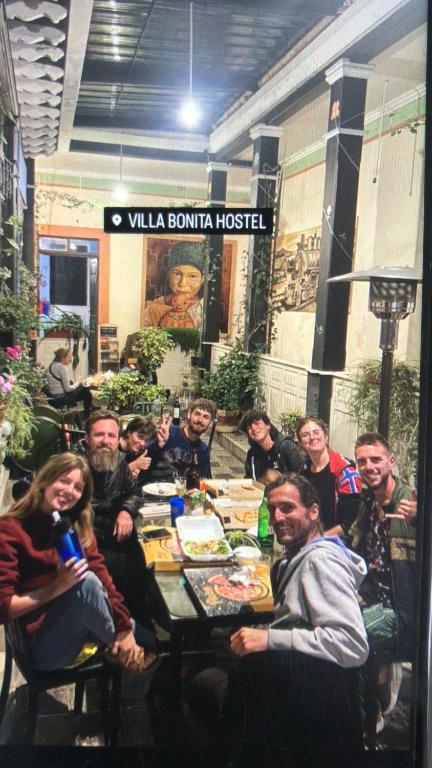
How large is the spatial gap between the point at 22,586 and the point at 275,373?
0.92m

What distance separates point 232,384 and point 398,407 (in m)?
0.50

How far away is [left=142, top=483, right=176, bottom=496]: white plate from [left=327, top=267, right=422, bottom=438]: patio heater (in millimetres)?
663

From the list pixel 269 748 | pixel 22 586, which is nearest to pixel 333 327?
pixel 22 586

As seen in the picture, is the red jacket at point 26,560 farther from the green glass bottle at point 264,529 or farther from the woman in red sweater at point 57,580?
the green glass bottle at point 264,529

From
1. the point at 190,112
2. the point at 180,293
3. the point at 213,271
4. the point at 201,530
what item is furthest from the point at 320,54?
the point at 201,530

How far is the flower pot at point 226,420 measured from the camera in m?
1.71

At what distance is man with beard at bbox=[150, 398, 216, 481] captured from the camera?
1.68 m

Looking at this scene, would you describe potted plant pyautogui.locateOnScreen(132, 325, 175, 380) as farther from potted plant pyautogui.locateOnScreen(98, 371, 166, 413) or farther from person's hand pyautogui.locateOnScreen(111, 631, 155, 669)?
person's hand pyautogui.locateOnScreen(111, 631, 155, 669)

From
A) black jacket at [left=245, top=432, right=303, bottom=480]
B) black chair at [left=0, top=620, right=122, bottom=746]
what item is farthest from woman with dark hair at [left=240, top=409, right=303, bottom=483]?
black chair at [left=0, top=620, right=122, bottom=746]

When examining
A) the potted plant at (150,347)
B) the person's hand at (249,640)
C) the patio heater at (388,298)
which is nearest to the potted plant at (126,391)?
the potted plant at (150,347)

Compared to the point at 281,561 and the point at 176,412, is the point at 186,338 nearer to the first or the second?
the point at 176,412

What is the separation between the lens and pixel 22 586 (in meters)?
1.44

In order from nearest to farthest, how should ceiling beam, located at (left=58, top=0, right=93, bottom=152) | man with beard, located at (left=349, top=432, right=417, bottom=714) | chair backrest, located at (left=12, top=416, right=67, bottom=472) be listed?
1. ceiling beam, located at (left=58, top=0, right=93, bottom=152)
2. chair backrest, located at (left=12, top=416, right=67, bottom=472)
3. man with beard, located at (left=349, top=432, right=417, bottom=714)

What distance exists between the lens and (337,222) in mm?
1612
